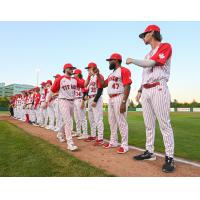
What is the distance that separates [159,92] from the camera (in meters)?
4.77

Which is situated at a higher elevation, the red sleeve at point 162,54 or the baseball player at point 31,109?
the red sleeve at point 162,54

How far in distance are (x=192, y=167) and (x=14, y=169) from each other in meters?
3.28

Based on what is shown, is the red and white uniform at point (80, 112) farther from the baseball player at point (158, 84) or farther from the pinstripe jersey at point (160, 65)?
the pinstripe jersey at point (160, 65)

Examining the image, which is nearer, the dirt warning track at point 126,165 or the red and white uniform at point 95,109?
the dirt warning track at point 126,165

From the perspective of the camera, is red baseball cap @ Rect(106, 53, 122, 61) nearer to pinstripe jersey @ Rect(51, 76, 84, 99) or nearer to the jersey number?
the jersey number

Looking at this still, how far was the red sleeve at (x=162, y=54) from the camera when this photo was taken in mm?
4656

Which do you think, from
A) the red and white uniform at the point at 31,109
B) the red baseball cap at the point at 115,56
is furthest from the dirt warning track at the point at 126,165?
the red and white uniform at the point at 31,109

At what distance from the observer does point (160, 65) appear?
4770 millimetres

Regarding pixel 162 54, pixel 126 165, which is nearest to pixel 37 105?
pixel 126 165

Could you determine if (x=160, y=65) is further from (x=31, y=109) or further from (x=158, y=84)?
(x=31, y=109)

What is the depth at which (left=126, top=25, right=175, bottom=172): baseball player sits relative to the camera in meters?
4.67

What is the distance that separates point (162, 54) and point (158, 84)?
1.74ft

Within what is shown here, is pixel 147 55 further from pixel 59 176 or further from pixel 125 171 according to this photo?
pixel 59 176

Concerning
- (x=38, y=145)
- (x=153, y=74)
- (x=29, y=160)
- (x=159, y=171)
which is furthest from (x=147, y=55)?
(x=38, y=145)
